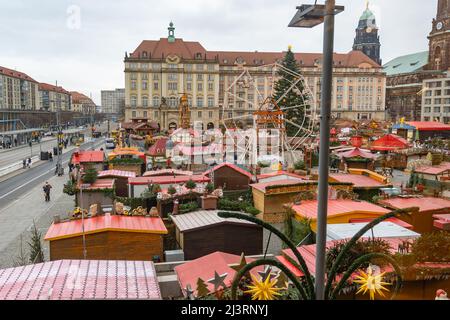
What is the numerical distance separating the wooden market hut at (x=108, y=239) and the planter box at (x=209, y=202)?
3.22m

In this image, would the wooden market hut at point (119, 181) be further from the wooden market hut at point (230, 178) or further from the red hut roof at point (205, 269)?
the red hut roof at point (205, 269)

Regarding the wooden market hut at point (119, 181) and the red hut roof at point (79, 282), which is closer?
the red hut roof at point (79, 282)

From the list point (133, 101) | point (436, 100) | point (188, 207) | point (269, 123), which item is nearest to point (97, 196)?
point (188, 207)

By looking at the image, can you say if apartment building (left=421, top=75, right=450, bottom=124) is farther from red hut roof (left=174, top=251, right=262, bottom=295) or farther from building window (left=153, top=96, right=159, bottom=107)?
red hut roof (left=174, top=251, right=262, bottom=295)

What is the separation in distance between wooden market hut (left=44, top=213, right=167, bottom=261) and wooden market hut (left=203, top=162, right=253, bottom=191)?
9.98 m

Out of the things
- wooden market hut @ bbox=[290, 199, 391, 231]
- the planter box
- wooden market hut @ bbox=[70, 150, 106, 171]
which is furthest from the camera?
wooden market hut @ bbox=[70, 150, 106, 171]

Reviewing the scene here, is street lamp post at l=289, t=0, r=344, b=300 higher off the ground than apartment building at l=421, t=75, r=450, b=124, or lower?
lower

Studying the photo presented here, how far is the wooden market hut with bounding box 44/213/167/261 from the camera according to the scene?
12672 mm

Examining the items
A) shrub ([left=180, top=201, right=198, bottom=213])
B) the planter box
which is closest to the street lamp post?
the planter box

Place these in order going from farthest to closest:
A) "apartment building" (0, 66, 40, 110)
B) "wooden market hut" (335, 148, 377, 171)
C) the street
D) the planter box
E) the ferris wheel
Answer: "apartment building" (0, 66, 40, 110), "wooden market hut" (335, 148, 377, 171), the street, the ferris wheel, the planter box

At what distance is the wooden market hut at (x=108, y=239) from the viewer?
41.6 ft

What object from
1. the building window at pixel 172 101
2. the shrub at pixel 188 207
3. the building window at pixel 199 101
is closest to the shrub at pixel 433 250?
the shrub at pixel 188 207

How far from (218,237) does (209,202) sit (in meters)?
2.94

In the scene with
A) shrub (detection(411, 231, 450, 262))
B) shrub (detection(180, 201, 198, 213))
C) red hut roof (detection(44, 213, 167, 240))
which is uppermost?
shrub (detection(411, 231, 450, 262))
